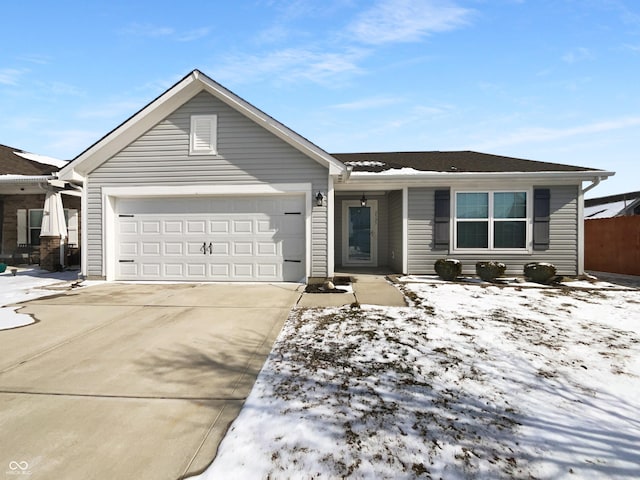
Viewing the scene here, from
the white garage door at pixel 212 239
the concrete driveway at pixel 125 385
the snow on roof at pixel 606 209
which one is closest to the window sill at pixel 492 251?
the white garage door at pixel 212 239

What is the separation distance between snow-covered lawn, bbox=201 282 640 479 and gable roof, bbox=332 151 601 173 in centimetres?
533

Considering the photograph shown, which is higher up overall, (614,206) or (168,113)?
(168,113)

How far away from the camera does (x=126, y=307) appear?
5738mm

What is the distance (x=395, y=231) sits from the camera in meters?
10.2

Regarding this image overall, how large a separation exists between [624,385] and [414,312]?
264 centimetres

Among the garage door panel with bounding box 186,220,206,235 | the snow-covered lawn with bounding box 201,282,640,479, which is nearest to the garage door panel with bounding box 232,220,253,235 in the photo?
the garage door panel with bounding box 186,220,206,235

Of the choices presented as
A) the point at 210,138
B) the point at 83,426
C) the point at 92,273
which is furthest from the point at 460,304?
the point at 92,273

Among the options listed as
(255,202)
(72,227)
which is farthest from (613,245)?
(72,227)

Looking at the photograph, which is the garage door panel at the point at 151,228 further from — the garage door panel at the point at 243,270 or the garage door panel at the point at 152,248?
the garage door panel at the point at 243,270

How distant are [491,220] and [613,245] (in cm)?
536

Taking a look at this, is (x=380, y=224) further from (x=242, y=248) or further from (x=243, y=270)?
(x=243, y=270)

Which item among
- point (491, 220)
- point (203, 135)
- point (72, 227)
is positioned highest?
point (203, 135)

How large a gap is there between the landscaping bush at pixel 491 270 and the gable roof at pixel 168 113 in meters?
4.49

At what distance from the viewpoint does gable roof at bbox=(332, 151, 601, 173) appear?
8.93 m
